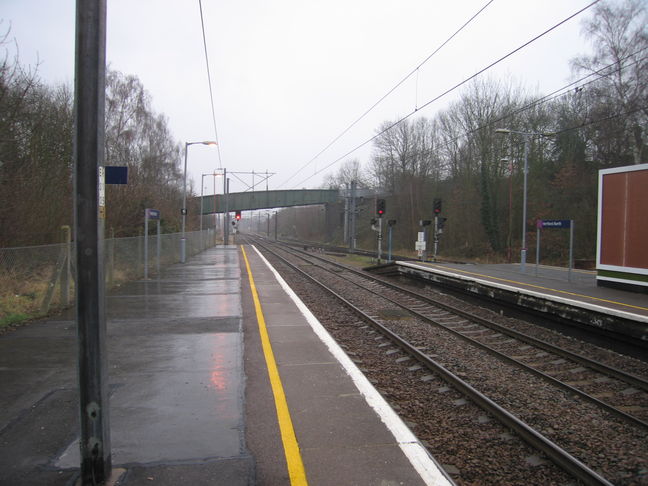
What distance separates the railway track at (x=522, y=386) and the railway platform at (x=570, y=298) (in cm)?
127

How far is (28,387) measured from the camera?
17.0 ft

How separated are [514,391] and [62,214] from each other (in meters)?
15.0

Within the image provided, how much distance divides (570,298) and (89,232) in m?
12.4

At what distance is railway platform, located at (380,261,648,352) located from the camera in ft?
26.9

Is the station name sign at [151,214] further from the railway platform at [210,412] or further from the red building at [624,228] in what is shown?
the red building at [624,228]

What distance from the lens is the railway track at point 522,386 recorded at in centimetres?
417

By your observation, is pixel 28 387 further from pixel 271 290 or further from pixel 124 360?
pixel 271 290

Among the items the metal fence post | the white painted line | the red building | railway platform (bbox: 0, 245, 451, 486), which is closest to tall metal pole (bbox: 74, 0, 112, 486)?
railway platform (bbox: 0, 245, 451, 486)

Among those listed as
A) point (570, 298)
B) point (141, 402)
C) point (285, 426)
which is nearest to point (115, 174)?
point (141, 402)

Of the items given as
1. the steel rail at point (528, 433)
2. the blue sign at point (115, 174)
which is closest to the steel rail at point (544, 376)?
the steel rail at point (528, 433)

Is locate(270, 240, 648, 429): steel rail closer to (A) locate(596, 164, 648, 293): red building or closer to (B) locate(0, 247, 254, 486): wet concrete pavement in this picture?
(B) locate(0, 247, 254, 486): wet concrete pavement

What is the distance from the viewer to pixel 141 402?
4.82m

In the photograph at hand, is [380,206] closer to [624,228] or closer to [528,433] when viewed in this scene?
[624,228]

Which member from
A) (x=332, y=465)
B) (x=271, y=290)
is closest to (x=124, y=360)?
(x=332, y=465)
